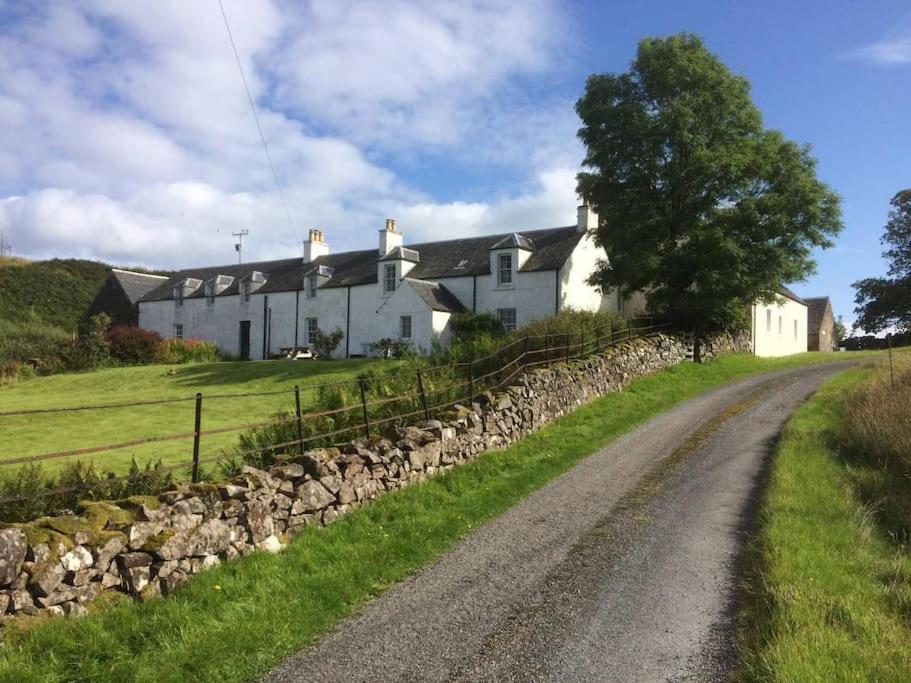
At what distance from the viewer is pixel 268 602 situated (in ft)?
20.3

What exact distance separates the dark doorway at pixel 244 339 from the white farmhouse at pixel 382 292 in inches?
2.5

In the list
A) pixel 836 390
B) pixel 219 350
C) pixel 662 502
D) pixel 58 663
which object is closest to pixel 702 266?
pixel 836 390

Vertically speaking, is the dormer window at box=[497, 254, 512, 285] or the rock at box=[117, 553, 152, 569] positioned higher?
the dormer window at box=[497, 254, 512, 285]

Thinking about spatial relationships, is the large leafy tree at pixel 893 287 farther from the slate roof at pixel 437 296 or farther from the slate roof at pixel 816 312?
the slate roof at pixel 437 296

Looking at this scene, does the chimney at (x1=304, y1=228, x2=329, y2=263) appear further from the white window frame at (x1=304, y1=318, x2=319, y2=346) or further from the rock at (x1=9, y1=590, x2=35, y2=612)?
the rock at (x1=9, y1=590, x2=35, y2=612)

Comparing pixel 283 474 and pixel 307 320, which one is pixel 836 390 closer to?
pixel 283 474

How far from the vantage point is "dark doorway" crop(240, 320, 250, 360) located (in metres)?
41.1

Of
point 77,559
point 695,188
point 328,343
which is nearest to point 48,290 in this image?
point 328,343

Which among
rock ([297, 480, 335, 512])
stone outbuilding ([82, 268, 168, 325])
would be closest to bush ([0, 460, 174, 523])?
rock ([297, 480, 335, 512])

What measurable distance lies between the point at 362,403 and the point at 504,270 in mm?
23219

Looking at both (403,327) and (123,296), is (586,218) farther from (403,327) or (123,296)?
(123,296)

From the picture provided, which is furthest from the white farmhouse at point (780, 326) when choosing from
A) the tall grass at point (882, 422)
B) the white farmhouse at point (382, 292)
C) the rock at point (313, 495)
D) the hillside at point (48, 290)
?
the hillside at point (48, 290)

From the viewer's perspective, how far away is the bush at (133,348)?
115ft

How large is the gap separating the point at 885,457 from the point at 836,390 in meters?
8.17
